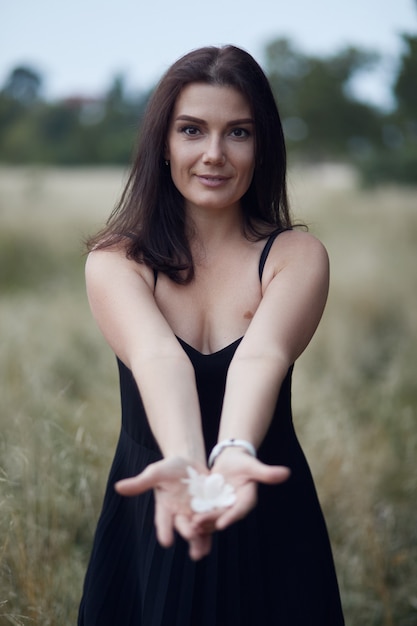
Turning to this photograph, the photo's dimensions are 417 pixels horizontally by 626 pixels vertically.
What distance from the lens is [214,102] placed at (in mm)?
1962

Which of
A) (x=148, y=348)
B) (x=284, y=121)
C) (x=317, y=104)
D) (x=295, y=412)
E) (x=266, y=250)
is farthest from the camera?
(x=317, y=104)

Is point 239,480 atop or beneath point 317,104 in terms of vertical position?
beneath

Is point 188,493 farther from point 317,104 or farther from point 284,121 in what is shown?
point 317,104

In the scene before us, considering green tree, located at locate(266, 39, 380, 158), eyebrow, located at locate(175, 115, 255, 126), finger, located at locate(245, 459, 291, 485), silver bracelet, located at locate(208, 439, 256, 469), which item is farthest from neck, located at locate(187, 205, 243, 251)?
green tree, located at locate(266, 39, 380, 158)

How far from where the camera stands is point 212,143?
193 centimetres

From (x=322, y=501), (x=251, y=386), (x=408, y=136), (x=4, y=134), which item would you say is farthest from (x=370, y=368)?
(x=4, y=134)

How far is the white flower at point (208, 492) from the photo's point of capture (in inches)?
57.5

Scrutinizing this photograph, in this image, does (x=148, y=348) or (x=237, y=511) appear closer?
(x=237, y=511)

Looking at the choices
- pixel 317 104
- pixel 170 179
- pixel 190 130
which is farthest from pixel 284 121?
pixel 190 130

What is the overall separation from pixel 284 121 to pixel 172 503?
11.1 meters

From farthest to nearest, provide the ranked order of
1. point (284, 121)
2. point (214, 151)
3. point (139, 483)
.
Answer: point (284, 121)
point (214, 151)
point (139, 483)

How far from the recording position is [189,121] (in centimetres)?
198

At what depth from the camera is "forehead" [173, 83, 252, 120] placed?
77.0 inches

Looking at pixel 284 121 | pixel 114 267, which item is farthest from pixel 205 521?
pixel 284 121
